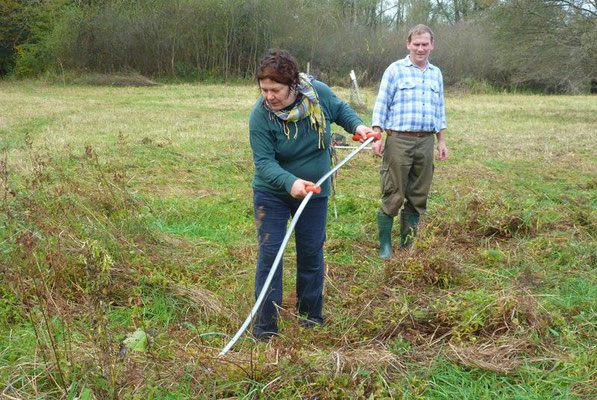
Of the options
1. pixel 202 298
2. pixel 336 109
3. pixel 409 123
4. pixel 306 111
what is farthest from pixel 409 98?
pixel 202 298

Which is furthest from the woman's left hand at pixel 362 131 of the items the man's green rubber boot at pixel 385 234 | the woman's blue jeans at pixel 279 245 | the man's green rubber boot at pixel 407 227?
the man's green rubber boot at pixel 407 227

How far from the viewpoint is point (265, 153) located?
3441mm

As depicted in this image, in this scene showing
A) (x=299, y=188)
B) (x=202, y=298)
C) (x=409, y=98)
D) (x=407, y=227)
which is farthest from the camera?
(x=407, y=227)

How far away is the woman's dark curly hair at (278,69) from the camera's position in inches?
129

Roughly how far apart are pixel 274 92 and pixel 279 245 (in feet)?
2.94

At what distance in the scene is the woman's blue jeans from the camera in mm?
3571

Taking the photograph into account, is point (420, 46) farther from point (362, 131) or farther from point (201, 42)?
point (201, 42)

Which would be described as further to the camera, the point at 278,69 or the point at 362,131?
the point at 362,131

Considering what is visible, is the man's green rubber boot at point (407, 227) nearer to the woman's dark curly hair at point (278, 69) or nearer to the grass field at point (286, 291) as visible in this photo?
the grass field at point (286, 291)

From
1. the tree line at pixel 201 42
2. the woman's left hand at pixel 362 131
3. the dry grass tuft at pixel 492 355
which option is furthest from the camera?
the tree line at pixel 201 42

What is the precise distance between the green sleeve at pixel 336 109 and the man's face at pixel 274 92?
309 millimetres

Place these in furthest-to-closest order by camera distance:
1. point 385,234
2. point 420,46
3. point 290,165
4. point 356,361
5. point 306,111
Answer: point 385,234 → point 420,46 → point 290,165 → point 306,111 → point 356,361

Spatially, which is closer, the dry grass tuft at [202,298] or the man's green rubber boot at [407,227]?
the dry grass tuft at [202,298]

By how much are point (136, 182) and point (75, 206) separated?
2559 millimetres
